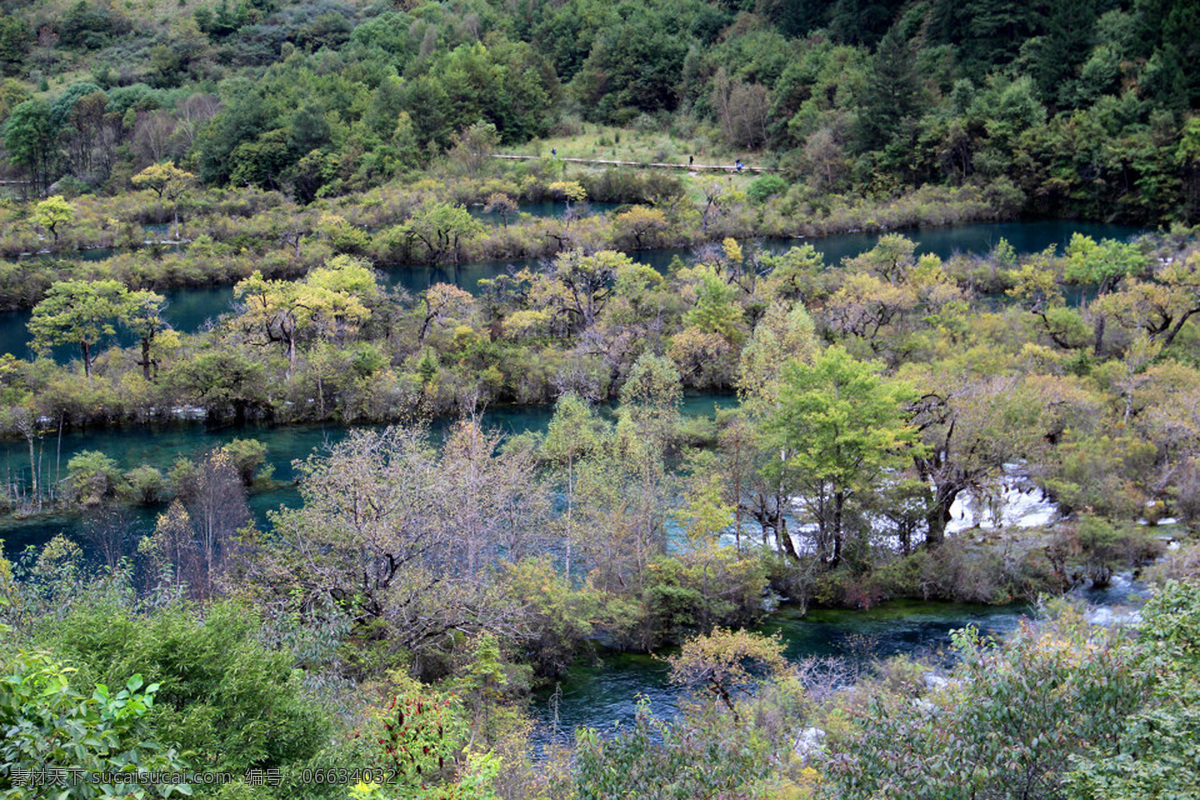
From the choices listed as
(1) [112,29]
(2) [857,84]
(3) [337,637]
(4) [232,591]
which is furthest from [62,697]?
(1) [112,29]

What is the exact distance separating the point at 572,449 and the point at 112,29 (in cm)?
11795

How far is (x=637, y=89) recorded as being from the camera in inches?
4232

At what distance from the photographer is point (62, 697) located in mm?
7113

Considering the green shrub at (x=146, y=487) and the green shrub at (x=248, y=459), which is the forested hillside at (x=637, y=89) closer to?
the green shrub at (x=248, y=459)

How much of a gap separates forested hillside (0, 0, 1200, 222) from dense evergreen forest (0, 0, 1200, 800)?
512 mm

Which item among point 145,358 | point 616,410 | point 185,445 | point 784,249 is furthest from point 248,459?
point 784,249

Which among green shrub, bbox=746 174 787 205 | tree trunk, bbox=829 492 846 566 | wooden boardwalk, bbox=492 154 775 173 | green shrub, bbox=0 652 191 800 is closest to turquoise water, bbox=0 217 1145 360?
green shrub, bbox=746 174 787 205

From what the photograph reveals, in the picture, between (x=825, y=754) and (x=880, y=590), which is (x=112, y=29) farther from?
(x=825, y=754)

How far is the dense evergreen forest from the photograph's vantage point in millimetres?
12414

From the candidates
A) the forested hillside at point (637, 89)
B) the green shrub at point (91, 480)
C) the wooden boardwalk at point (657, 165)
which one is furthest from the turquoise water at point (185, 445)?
the wooden boardwalk at point (657, 165)

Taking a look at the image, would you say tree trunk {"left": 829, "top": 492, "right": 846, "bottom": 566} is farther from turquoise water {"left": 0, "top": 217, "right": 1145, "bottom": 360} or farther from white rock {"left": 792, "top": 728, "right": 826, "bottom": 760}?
turquoise water {"left": 0, "top": 217, "right": 1145, "bottom": 360}

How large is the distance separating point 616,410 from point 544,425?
6.25 meters

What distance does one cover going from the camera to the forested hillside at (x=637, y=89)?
75.1 metres

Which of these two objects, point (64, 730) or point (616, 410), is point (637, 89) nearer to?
point (616, 410)
